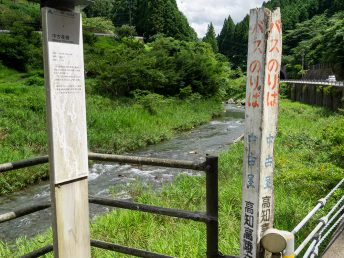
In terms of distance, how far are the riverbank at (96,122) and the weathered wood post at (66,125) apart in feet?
25.4

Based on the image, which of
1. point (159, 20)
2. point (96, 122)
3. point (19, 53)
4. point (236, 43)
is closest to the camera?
point (96, 122)

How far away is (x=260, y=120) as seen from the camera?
2.04 metres

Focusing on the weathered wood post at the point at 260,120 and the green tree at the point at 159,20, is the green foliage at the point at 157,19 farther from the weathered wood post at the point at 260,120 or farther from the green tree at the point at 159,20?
the weathered wood post at the point at 260,120

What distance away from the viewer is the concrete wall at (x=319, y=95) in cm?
2172

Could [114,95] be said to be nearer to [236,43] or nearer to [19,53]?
[19,53]

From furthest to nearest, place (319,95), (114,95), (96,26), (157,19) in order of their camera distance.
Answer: (157,19) < (96,26) < (319,95) < (114,95)

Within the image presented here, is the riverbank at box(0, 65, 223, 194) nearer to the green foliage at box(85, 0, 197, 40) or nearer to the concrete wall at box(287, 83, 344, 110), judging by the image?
the concrete wall at box(287, 83, 344, 110)

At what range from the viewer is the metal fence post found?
2.57 m

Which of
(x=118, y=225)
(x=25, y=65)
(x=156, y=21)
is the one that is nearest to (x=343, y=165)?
(x=118, y=225)

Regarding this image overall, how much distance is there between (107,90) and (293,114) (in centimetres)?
1186

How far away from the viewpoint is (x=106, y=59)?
80.9ft

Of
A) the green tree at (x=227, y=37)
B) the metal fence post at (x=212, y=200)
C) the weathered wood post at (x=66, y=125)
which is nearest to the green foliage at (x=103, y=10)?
the green tree at (x=227, y=37)

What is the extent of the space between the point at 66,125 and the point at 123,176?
8.57m

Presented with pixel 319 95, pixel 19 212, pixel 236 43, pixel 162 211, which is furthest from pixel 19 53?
pixel 236 43
